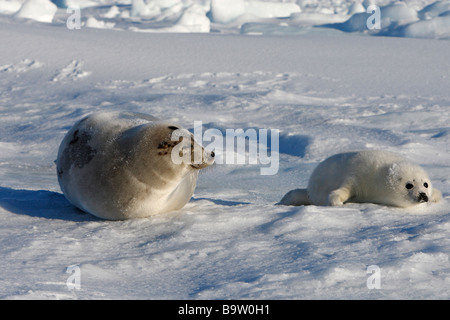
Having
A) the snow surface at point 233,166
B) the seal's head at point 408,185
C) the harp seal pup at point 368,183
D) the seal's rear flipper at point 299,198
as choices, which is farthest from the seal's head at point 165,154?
the seal's head at point 408,185

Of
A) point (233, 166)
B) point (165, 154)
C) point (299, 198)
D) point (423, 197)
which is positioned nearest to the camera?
point (165, 154)

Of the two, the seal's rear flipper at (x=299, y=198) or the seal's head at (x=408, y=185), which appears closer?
the seal's head at (x=408, y=185)

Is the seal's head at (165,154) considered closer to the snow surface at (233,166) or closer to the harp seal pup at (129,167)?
the harp seal pup at (129,167)

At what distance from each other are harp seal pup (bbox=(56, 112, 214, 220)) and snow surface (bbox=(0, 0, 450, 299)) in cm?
10

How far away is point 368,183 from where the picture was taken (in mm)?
3527

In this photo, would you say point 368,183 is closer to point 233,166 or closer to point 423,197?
point 423,197

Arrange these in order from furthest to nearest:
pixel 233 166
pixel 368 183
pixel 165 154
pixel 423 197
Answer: pixel 233 166
pixel 368 183
pixel 423 197
pixel 165 154

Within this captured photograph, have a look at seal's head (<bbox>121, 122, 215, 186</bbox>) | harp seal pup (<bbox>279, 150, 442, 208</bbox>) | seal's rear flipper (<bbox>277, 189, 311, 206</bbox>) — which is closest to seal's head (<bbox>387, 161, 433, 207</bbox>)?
harp seal pup (<bbox>279, 150, 442, 208</bbox>)

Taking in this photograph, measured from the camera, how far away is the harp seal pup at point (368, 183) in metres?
3.38

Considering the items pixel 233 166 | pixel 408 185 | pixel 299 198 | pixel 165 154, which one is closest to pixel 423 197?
pixel 408 185

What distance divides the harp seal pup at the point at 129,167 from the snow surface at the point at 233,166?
0.33 feet

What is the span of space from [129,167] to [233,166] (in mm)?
2464

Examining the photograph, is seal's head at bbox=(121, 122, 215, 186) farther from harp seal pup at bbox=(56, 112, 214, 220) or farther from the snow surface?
the snow surface

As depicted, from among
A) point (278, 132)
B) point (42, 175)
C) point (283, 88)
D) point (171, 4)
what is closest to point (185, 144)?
point (42, 175)
